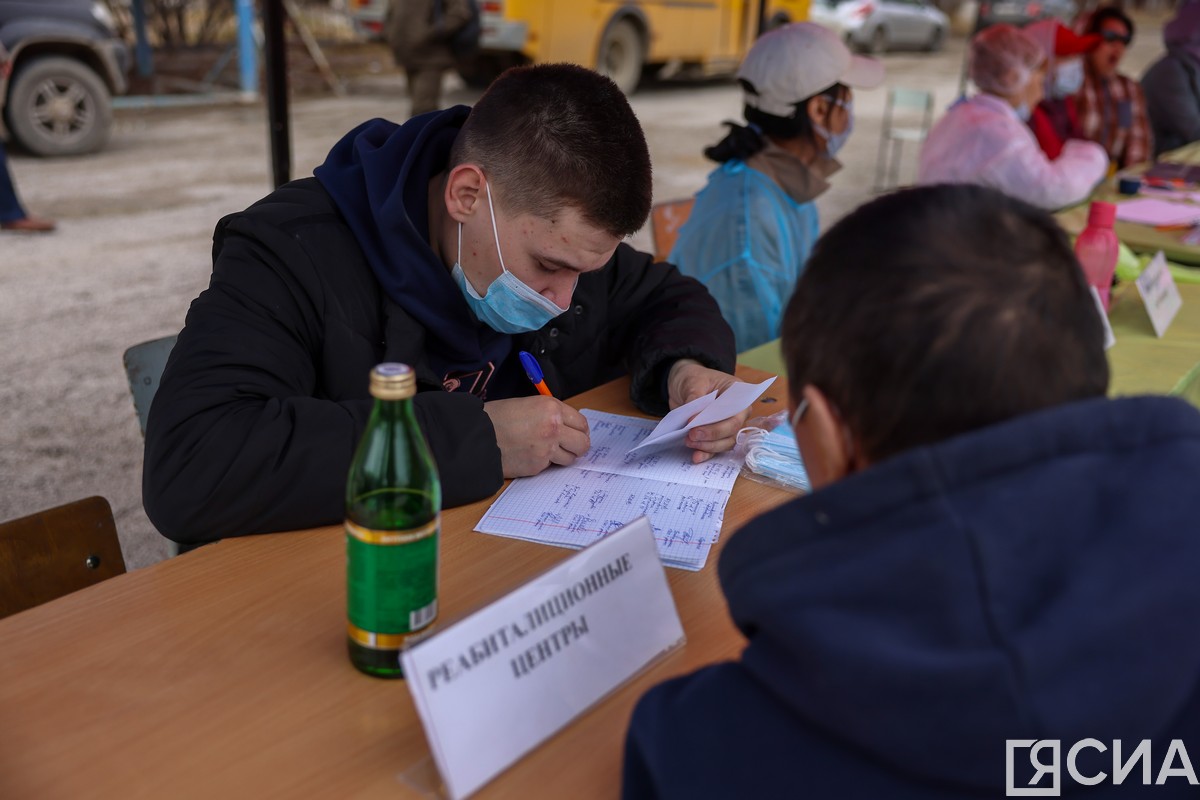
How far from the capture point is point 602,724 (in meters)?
1.00

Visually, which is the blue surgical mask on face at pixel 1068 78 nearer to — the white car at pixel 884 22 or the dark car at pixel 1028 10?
the white car at pixel 884 22

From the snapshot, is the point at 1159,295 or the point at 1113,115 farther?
the point at 1113,115

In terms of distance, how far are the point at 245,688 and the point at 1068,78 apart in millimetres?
5200

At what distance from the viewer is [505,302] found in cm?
173

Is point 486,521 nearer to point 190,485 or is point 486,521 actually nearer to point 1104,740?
point 190,485

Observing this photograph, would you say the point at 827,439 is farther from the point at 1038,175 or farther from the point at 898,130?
the point at 898,130

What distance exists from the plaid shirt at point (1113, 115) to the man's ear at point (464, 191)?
4.54 metres

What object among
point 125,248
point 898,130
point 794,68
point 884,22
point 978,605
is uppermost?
point 884,22

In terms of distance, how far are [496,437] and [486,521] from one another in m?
0.15

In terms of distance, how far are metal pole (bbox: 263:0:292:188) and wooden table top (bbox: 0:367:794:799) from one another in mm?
1922

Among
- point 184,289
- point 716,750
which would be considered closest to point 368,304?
point 716,750

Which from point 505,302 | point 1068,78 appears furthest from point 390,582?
point 1068,78

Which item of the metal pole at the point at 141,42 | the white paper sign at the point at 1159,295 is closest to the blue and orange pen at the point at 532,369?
the white paper sign at the point at 1159,295

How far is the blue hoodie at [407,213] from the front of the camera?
164 cm
